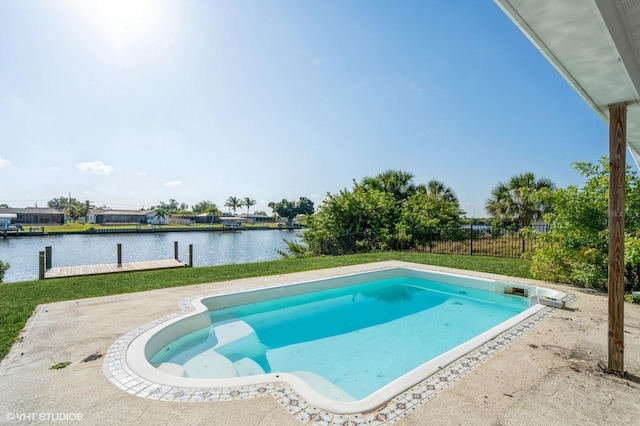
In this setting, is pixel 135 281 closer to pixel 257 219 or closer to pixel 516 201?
pixel 516 201

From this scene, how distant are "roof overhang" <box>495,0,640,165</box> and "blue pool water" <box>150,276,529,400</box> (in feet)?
12.6

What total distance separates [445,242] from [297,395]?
1298 centimetres

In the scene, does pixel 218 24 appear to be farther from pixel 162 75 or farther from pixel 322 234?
pixel 322 234

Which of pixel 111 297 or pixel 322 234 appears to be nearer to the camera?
pixel 111 297

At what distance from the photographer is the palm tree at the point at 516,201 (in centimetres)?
1602

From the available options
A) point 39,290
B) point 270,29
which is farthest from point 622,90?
point 39,290

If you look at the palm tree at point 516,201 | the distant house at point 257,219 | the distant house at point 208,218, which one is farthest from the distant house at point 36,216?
the palm tree at point 516,201

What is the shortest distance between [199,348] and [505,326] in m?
4.33

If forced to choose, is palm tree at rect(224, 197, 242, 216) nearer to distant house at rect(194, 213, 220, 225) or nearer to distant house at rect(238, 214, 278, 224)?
distant house at rect(238, 214, 278, 224)

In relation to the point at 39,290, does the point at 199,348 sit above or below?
below

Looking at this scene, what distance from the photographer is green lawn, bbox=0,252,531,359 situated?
4.75 m

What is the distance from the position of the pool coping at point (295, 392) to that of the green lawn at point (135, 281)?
1534mm

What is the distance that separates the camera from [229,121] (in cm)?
1226

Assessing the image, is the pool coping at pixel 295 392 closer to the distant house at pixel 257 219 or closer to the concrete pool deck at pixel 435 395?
the concrete pool deck at pixel 435 395
